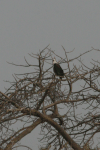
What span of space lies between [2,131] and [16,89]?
840 mm

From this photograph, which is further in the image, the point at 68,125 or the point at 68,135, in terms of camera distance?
the point at 68,125

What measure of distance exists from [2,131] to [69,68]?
5.02 ft

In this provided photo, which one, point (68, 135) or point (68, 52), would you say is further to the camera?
point (68, 135)

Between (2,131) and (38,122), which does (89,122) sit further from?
(2,131)

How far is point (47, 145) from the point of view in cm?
519

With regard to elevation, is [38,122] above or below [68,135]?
above

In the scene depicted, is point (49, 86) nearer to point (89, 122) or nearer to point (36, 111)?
point (36, 111)

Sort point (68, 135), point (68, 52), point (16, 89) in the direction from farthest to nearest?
point (68, 135) → point (68, 52) → point (16, 89)

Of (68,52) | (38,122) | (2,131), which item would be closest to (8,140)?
(2,131)

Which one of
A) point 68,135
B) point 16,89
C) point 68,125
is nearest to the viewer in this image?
point 16,89

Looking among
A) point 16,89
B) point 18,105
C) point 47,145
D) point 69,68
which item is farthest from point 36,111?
point 47,145

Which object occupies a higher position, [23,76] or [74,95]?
[23,76]

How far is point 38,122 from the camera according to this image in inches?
179

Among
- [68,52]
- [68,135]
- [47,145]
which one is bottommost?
[68,135]
